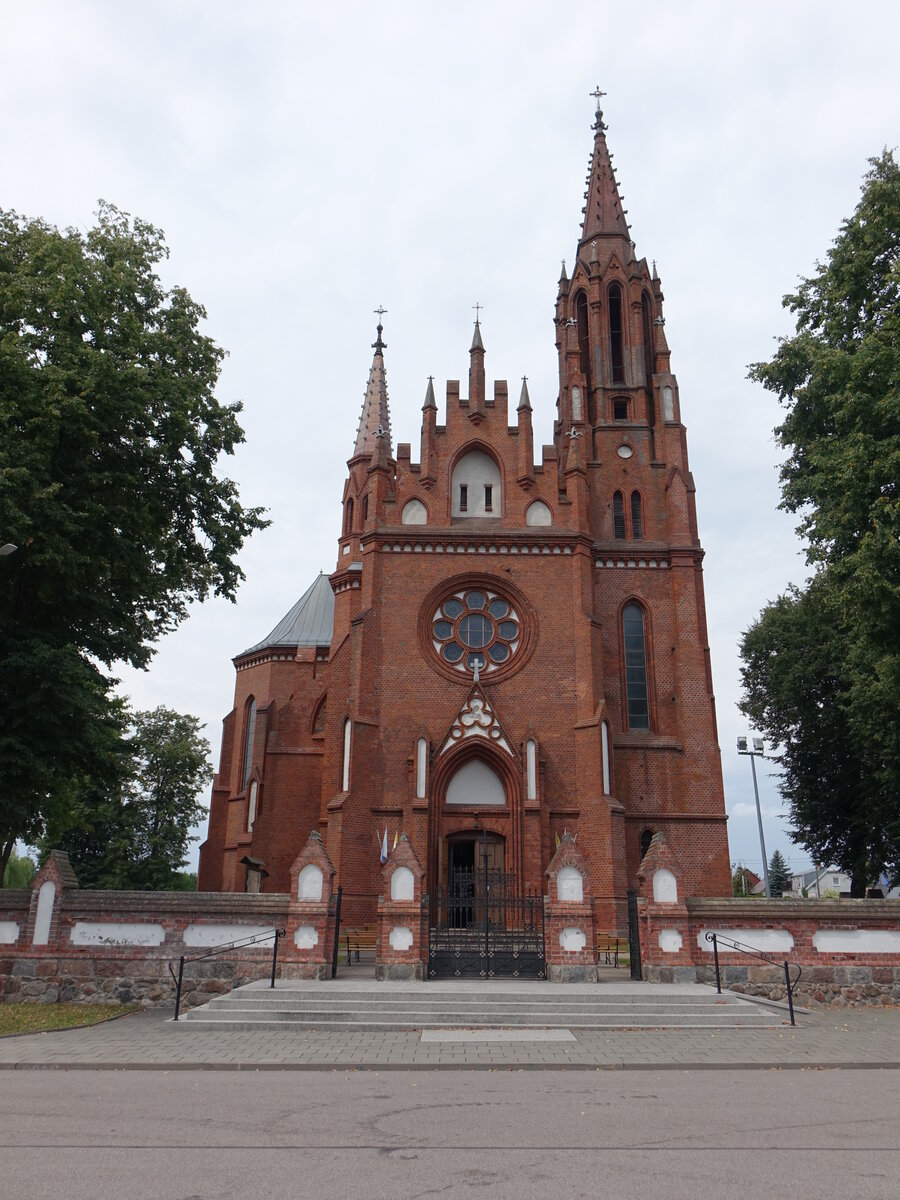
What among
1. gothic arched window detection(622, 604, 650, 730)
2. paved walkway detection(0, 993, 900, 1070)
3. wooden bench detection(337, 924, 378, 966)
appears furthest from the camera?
gothic arched window detection(622, 604, 650, 730)

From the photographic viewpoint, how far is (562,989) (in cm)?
1469

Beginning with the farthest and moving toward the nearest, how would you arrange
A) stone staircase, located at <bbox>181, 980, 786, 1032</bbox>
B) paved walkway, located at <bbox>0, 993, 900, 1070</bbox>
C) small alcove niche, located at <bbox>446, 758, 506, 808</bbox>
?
small alcove niche, located at <bbox>446, 758, 506, 808</bbox> → stone staircase, located at <bbox>181, 980, 786, 1032</bbox> → paved walkway, located at <bbox>0, 993, 900, 1070</bbox>

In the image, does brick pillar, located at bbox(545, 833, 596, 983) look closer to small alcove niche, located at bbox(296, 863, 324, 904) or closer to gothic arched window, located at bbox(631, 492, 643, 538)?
small alcove niche, located at bbox(296, 863, 324, 904)

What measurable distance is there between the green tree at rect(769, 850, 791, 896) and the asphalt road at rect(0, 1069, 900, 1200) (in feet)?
214

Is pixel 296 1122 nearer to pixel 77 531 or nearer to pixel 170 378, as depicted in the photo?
pixel 77 531

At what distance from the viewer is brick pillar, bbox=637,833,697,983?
16.0 meters

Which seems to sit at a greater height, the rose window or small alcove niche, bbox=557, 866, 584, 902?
the rose window

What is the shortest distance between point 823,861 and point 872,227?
2158 centimetres

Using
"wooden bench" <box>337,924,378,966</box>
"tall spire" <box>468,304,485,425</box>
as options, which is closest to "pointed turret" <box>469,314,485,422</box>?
"tall spire" <box>468,304,485,425</box>

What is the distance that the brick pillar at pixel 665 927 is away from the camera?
629 inches

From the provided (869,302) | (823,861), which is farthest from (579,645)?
(823,861)

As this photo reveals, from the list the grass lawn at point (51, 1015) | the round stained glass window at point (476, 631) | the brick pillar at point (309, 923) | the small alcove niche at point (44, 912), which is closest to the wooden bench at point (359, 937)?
the brick pillar at point (309, 923)

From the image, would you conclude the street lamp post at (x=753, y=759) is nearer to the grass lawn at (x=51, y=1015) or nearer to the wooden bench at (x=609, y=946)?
the wooden bench at (x=609, y=946)

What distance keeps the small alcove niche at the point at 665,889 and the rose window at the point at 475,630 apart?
1084 centimetres
